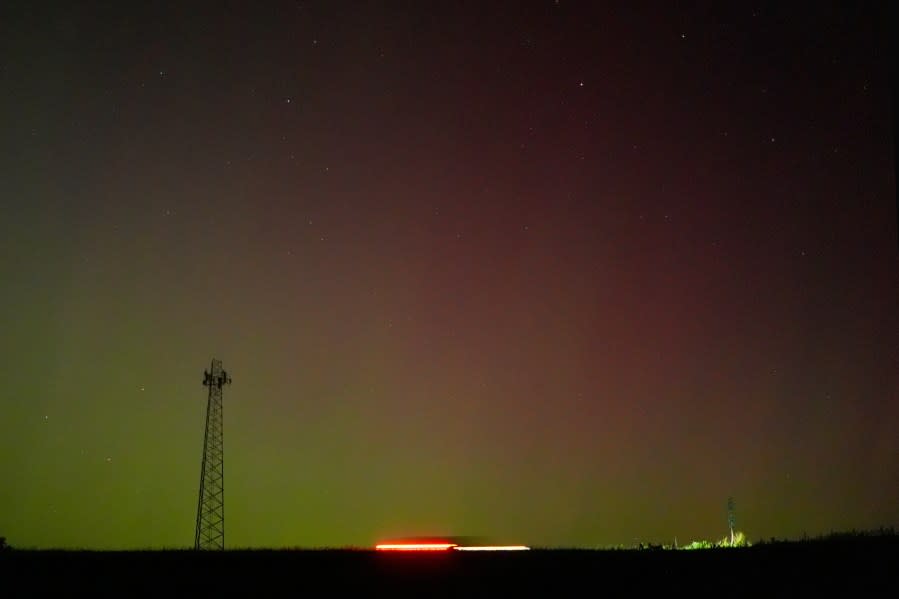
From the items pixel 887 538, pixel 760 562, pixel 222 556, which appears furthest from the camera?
pixel 887 538

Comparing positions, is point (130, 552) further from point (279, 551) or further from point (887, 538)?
point (887, 538)

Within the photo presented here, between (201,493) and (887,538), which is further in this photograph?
(201,493)

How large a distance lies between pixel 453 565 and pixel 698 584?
379 cm

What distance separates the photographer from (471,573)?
13.7m

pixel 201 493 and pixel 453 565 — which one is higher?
pixel 201 493

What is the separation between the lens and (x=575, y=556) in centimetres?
1529

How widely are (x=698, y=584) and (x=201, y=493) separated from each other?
28477 mm

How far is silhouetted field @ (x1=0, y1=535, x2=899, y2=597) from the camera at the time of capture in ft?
41.3

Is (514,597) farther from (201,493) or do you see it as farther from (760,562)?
(201,493)

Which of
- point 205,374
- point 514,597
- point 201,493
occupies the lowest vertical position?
point 514,597

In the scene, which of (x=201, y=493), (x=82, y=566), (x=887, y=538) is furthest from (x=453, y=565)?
(x=201, y=493)

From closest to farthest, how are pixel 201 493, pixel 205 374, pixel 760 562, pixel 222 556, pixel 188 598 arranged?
pixel 188 598
pixel 760 562
pixel 222 556
pixel 201 493
pixel 205 374

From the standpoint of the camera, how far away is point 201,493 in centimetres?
3734

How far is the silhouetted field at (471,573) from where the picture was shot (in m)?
12.6
